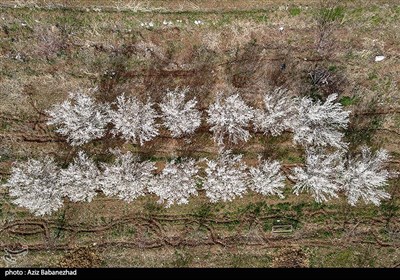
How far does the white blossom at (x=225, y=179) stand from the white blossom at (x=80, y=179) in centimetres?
467

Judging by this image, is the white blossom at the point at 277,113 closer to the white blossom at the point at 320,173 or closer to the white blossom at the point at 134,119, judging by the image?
the white blossom at the point at 320,173

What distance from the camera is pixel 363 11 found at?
17656mm

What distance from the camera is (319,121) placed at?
17.4 m

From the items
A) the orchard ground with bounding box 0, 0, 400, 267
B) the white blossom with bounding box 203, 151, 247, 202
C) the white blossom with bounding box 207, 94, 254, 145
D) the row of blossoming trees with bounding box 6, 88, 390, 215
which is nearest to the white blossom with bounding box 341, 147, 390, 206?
the row of blossoming trees with bounding box 6, 88, 390, 215

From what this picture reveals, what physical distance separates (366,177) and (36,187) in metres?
13.5

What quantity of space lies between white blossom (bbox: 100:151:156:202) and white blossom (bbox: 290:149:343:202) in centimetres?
627

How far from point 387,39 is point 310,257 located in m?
9.85

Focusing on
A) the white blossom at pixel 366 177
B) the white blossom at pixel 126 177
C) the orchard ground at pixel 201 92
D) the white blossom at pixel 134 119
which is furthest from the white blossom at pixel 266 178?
the white blossom at pixel 134 119

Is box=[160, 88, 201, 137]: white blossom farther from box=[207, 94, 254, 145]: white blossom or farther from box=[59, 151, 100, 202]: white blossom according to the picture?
box=[59, 151, 100, 202]: white blossom

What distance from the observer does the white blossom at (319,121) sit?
680 inches

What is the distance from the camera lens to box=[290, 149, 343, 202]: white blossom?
17.4 meters

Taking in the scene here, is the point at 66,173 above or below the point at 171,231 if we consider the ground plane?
above
